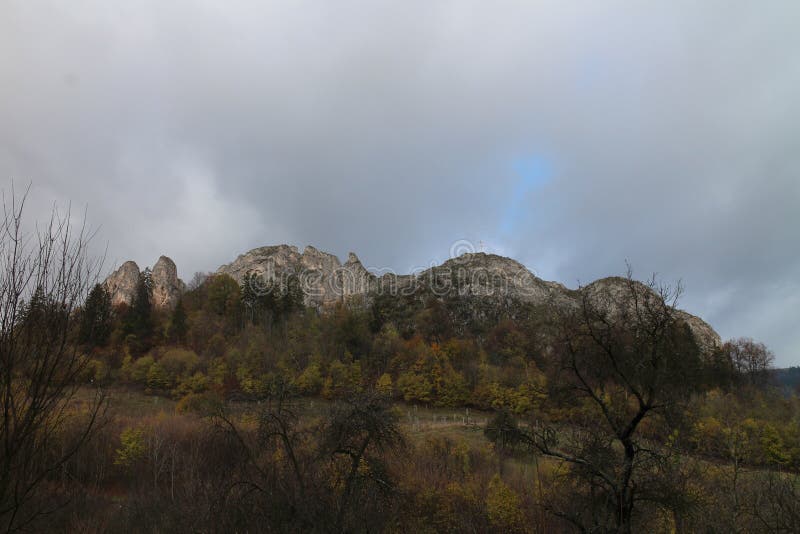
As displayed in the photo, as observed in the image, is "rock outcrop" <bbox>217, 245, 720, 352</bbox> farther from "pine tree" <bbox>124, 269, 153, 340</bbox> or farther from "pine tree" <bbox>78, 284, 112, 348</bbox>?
"pine tree" <bbox>78, 284, 112, 348</bbox>

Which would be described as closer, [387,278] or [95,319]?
[95,319]

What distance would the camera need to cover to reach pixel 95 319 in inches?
208

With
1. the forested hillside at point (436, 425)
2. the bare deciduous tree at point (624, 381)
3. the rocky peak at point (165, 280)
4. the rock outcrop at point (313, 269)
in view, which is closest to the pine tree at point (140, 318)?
the forested hillside at point (436, 425)

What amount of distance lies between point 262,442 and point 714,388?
69753 millimetres

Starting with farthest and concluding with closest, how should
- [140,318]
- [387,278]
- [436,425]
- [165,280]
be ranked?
[387,278] → [165,280] → [140,318] → [436,425]

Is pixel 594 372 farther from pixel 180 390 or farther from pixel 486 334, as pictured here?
pixel 486 334

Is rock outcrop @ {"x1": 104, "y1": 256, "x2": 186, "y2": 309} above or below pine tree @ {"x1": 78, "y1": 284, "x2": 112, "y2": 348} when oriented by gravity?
above

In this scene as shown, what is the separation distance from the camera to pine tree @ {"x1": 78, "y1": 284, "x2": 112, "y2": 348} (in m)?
5.18

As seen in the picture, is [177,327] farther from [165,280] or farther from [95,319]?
[95,319]

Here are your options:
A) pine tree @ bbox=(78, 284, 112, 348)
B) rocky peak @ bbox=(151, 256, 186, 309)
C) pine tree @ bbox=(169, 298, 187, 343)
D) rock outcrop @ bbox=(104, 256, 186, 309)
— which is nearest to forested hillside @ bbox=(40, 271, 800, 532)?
pine tree @ bbox=(78, 284, 112, 348)

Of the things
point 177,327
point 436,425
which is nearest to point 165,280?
point 177,327

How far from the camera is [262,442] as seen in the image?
15.4m

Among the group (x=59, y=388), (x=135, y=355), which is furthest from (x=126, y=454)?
(x=135, y=355)

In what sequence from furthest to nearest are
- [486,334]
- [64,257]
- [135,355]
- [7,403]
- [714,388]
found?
[486,334]
[135,355]
[714,388]
[64,257]
[7,403]
